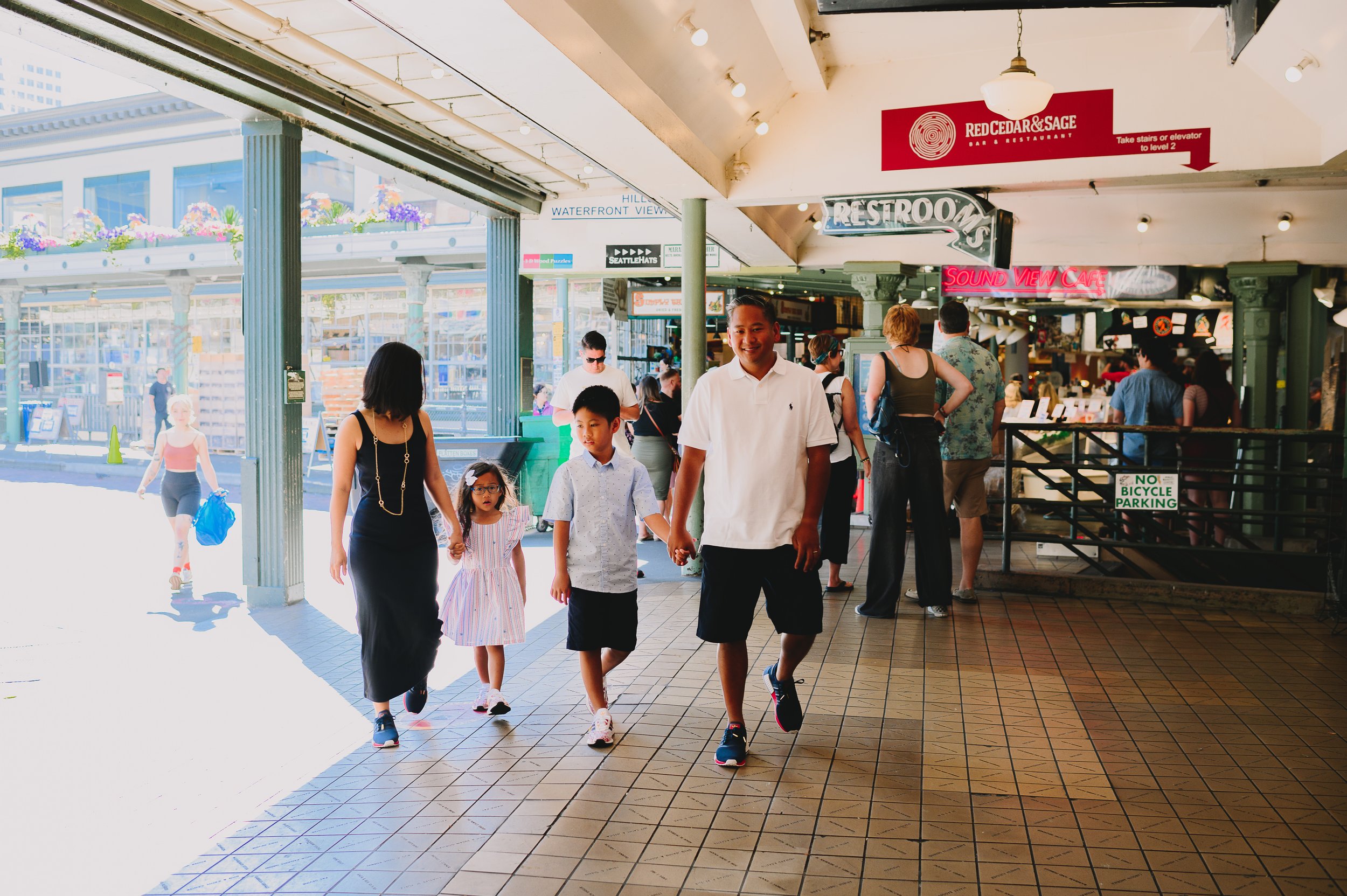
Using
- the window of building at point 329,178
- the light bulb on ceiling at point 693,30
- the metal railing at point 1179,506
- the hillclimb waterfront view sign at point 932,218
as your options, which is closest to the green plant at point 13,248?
the window of building at point 329,178

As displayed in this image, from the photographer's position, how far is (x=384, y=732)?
14.1ft

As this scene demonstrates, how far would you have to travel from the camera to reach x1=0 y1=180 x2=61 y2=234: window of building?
84.0 feet

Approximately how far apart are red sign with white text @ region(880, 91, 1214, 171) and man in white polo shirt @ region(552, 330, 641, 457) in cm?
251

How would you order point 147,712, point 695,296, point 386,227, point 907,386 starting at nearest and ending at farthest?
point 147,712 → point 907,386 → point 695,296 → point 386,227

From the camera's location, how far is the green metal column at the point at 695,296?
26.9ft

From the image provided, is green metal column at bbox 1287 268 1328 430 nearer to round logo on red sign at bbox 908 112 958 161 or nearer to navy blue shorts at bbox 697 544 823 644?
round logo on red sign at bbox 908 112 958 161

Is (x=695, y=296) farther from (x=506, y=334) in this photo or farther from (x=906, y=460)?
(x=506, y=334)

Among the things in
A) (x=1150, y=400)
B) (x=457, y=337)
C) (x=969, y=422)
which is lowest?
(x=969, y=422)

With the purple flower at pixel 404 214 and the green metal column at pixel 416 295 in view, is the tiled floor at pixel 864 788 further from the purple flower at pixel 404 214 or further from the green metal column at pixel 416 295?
the green metal column at pixel 416 295

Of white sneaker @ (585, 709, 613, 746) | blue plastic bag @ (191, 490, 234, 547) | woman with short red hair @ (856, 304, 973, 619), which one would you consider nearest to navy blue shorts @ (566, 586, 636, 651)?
white sneaker @ (585, 709, 613, 746)

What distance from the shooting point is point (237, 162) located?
77.9 ft

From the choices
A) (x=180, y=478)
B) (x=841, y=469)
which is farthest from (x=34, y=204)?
(x=841, y=469)

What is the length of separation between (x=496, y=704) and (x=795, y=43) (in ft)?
15.1

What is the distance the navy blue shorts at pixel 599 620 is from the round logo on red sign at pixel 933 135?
4700mm
